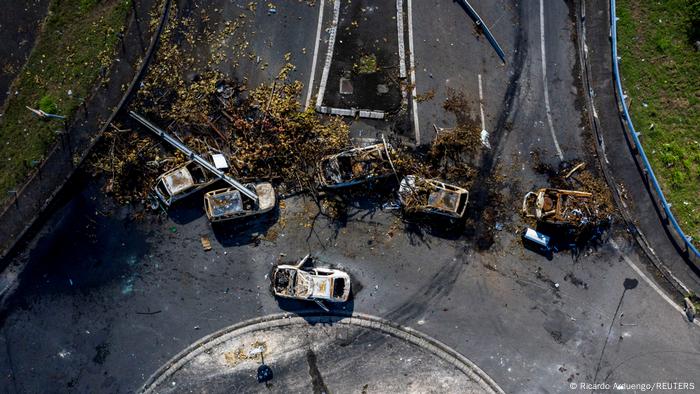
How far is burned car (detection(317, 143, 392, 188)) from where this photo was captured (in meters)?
19.1

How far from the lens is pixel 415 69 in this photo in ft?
65.7

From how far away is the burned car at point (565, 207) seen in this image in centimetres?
1903

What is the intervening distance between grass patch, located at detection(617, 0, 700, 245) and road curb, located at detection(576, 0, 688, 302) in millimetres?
1329

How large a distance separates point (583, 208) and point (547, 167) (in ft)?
6.57

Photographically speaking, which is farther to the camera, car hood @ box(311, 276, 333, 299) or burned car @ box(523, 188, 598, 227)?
burned car @ box(523, 188, 598, 227)

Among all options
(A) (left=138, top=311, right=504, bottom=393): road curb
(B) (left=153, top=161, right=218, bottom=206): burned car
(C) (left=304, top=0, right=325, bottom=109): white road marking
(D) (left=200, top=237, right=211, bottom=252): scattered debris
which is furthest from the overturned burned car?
(D) (left=200, top=237, right=211, bottom=252): scattered debris

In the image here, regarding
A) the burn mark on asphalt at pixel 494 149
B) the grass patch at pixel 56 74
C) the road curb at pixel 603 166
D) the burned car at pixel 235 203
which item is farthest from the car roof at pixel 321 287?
the road curb at pixel 603 166

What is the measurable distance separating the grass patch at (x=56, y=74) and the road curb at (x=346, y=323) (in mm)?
8979

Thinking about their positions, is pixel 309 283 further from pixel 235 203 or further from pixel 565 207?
pixel 565 207

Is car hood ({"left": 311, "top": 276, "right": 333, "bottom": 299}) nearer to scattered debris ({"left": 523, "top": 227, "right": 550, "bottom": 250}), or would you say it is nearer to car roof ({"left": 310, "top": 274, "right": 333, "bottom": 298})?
car roof ({"left": 310, "top": 274, "right": 333, "bottom": 298})

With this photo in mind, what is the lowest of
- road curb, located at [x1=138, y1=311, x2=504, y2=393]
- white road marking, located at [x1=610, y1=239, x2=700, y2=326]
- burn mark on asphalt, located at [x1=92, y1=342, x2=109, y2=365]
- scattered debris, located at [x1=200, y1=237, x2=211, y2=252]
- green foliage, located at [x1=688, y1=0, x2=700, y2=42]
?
burn mark on asphalt, located at [x1=92, y1=342, x2=109, y2=365]

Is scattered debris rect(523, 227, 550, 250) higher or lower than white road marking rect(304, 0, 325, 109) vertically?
lower

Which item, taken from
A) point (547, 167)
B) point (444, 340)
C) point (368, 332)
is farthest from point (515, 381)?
point (547, 167)

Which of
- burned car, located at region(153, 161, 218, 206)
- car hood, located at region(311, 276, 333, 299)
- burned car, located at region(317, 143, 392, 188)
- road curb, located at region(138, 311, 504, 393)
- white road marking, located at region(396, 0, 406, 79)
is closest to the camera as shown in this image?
car hood, located at region(311, 276, 333, 299)
